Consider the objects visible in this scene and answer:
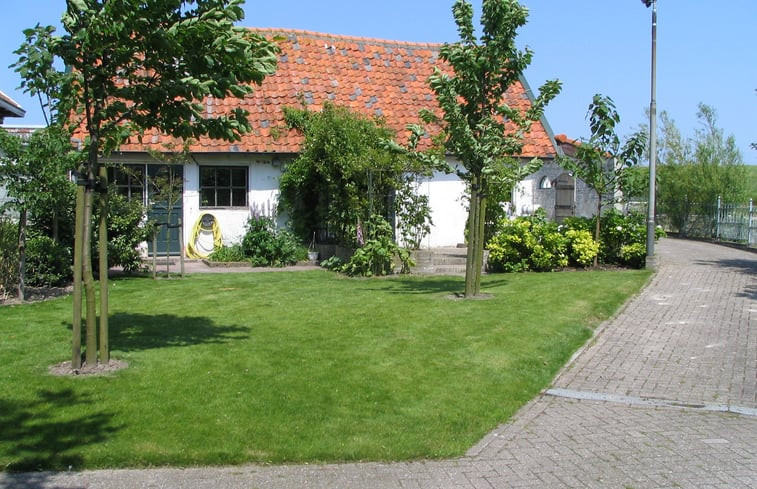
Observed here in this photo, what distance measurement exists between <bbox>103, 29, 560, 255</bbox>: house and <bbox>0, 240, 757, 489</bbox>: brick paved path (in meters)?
10.2

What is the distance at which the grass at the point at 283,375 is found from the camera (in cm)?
559

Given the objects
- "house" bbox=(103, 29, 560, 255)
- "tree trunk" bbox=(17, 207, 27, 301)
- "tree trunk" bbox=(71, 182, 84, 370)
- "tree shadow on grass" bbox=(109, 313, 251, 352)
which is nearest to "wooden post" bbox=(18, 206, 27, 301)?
"tree trunk" bbox=(17, 207, 27, 301)

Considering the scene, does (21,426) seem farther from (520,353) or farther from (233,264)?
(233,264)

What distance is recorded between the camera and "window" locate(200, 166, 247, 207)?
19047 millimetres

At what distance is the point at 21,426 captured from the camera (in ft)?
18.9

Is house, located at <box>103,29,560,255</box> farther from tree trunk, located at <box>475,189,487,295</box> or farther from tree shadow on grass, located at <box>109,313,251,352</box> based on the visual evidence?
tree shadow on grass, located at <box>109,313,251,352</box>

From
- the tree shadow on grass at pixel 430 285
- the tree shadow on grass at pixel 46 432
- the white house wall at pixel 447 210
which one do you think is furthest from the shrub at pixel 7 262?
the white house wall at pixel 447 210

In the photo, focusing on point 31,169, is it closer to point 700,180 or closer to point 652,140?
point 652,140

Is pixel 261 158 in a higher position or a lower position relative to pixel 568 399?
higher

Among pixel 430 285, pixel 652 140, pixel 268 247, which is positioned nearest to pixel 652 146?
pixel 652 140

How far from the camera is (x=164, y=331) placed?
9445 mm

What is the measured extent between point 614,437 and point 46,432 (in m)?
4.56

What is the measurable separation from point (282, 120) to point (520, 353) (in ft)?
40.8

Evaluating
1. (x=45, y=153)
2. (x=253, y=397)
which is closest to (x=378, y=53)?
(x=45, y=153)
